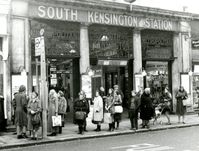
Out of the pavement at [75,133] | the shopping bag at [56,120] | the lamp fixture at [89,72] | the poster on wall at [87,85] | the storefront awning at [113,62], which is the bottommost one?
the pavement at [75,133]

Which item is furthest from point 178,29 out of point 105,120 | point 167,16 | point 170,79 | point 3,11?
point 3,11

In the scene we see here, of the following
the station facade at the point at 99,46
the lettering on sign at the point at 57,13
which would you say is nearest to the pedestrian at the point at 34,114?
the station facade at the point at 99,46

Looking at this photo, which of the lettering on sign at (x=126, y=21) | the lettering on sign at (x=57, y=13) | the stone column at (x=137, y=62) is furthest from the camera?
the stone column at (x=137, y=62)

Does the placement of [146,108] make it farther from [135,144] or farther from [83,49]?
[83,49]

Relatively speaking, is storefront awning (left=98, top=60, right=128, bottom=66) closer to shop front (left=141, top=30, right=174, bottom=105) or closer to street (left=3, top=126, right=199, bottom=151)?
shop front (left=141, top=30, right=174, bottom=105)

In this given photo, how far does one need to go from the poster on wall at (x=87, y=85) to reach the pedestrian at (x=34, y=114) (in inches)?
180

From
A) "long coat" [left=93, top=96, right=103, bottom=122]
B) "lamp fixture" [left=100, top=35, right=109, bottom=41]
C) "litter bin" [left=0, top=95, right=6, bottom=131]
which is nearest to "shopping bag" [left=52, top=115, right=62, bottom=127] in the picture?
"long coat" [left=93, top=96, right=103, bottom=122]

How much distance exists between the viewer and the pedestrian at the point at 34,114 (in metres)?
12.5

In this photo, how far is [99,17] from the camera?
57.6ft

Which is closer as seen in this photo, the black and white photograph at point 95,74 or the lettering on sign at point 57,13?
the black and white photograph at point 95,74

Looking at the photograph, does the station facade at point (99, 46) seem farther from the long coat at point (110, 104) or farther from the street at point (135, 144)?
the street at point (135, 144)

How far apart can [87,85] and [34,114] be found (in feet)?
16.4

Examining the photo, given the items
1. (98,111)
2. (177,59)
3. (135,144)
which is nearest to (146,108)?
(98,111)

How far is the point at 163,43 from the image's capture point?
20641 mm
